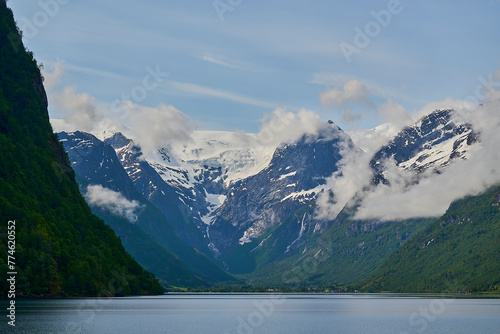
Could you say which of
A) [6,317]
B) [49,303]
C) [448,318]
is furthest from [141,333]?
[448,318]

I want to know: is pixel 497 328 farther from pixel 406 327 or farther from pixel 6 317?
pixel 6 317

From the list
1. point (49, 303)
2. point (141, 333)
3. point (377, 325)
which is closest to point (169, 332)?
point (141, 333)

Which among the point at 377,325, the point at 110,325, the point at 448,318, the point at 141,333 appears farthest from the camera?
the point at 448,318

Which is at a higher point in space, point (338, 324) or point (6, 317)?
point (6, 317)

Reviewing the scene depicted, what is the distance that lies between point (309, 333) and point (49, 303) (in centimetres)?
8921

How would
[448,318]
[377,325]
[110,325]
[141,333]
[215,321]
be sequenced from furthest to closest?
[448,318], [215,321], [377,325], [110,325], [141,333]

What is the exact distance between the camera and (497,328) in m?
152

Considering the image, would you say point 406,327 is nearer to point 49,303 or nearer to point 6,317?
point 6,317

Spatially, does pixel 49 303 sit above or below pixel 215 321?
above

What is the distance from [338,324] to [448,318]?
38071 mm

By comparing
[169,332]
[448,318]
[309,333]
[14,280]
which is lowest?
[448,318]

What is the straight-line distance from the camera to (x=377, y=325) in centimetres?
16400

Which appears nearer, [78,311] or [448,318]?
[78,311]

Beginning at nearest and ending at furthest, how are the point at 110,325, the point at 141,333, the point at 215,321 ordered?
1. the point at 141,333
2. the point at 110,325
3. the point at 215,321
